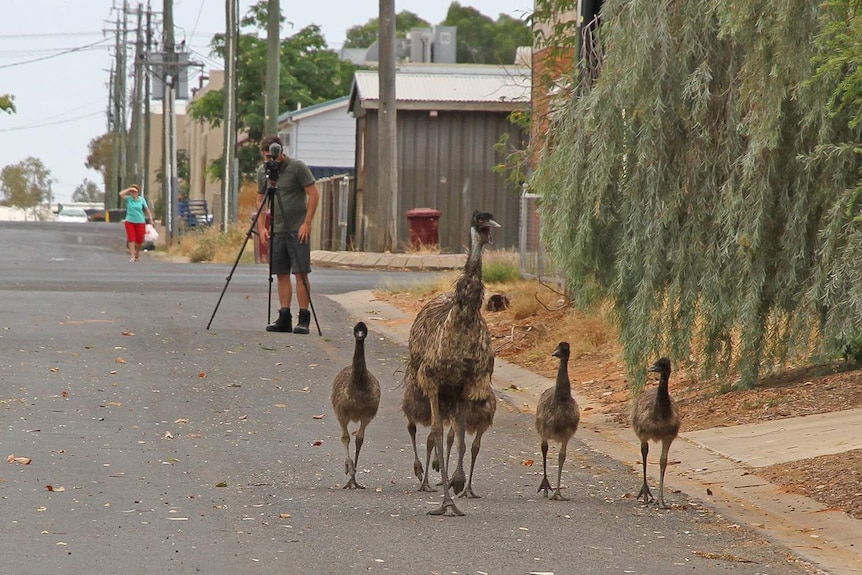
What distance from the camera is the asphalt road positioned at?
7.42m

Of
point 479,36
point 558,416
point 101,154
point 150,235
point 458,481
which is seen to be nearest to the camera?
point 458,481

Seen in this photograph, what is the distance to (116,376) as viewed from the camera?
14008 mm

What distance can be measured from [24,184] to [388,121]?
132 meters

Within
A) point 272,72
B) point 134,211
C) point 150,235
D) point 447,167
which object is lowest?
point 150,235

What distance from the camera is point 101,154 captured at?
147750mm

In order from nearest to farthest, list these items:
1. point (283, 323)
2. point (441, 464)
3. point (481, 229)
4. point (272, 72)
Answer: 1. point (441, 464)
2. point (481, 229)
3. point (283, 323)
4. point (272, 72)

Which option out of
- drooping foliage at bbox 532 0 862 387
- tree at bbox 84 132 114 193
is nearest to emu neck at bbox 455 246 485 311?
drooping foliage at bbox 532 0 862 387

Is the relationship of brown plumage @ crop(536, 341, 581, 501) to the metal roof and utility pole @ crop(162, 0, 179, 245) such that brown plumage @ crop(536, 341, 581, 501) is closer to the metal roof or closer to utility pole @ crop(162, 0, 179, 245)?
the metal roof

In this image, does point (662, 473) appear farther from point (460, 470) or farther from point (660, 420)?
point (460, 470)

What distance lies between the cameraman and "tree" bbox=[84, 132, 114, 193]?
125 m

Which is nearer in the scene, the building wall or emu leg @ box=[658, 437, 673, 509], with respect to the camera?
emu leg @ box=[658, 437, 673, 509]

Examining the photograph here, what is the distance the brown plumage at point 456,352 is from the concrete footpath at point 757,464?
1725mm


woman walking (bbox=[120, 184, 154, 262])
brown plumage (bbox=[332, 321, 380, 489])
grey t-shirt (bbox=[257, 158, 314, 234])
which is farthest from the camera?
woman walking (bbox=[120, 184, 154, 262])

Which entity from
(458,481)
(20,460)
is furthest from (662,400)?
(20,460)
